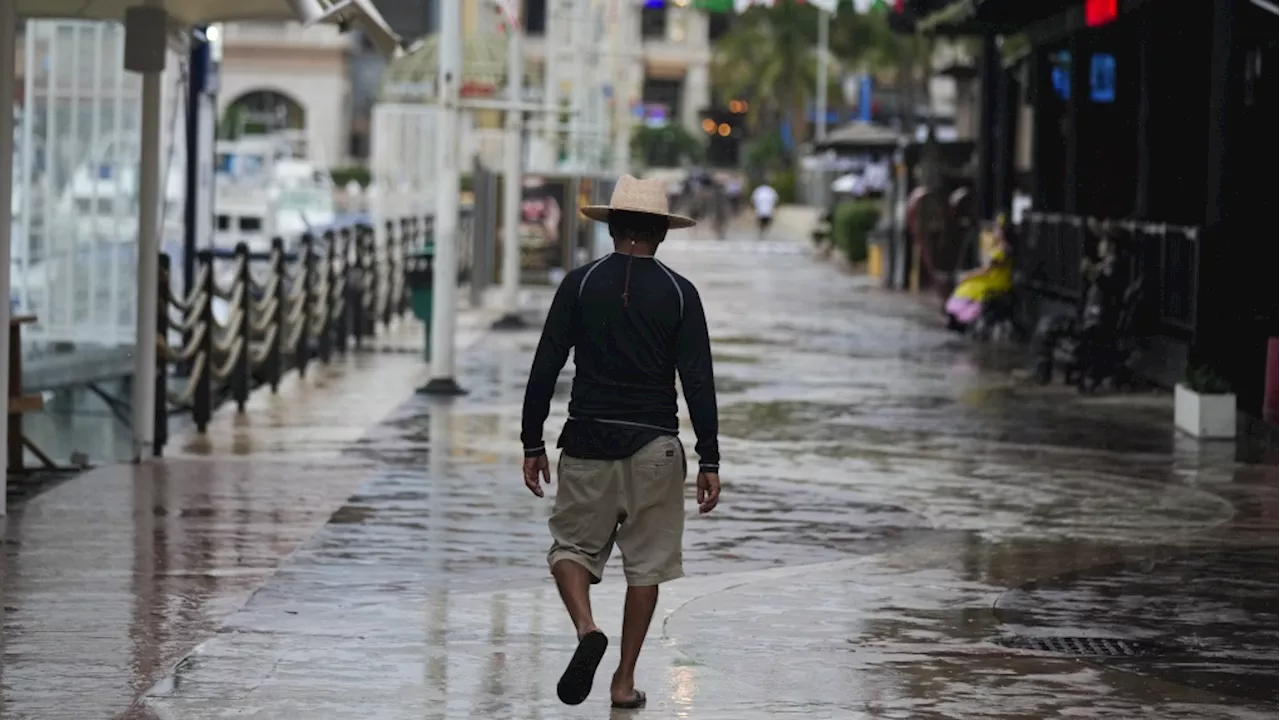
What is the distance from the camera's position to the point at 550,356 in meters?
8.35

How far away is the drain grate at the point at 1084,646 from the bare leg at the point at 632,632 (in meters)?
1.98

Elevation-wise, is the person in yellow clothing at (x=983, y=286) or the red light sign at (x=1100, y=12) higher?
the red light sign at (x=1100, y=12)

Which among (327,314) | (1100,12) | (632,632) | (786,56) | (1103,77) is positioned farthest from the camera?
(786,56)

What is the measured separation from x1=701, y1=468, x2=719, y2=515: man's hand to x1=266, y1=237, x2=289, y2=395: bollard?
470 inches

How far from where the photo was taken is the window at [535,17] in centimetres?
12106

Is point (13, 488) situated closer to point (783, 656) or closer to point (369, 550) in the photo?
point (369, 550)

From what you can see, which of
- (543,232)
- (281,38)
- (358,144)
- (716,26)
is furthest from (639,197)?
(716,26)

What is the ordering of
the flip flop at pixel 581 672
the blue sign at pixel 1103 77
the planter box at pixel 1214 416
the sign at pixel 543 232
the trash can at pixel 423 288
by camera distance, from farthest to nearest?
1. the sign at pixel 543 232
2. the blue sign at pixel 1103 77
3. the trash can at pixel 423 288
4. the planter box at pixel 1214 416
5. the flip flop at pixel 581 672

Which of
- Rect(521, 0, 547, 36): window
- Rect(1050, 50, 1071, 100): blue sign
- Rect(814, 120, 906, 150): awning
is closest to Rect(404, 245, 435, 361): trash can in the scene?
Rect(1050, 50, 1071, 100): blue sign

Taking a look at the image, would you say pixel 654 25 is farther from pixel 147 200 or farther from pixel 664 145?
pixel 147 200

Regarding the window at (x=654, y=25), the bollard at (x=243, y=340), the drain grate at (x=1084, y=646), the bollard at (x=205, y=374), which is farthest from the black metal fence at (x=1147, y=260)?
the window at (x=654, y=25)

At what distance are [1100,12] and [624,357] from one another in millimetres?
17085

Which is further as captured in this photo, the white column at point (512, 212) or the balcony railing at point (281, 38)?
the balcony railing at point (281, 38)

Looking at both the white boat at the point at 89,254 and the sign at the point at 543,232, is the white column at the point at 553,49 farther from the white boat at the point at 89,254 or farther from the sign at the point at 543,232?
the white boat at the point at 89,254
